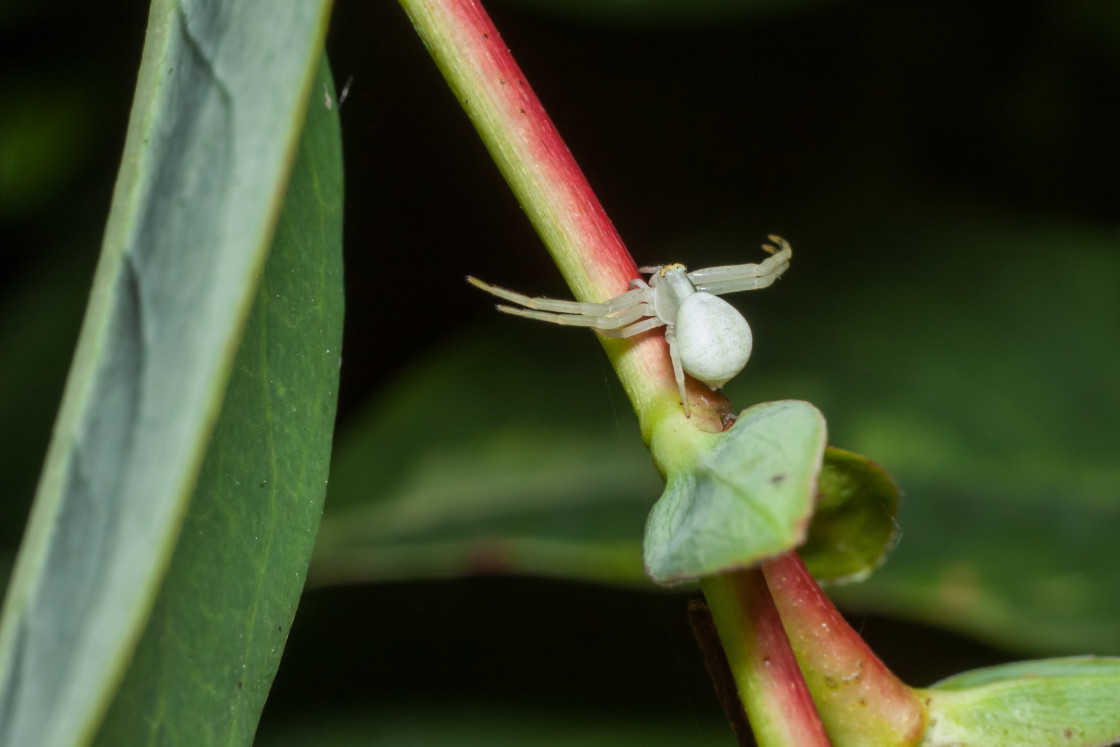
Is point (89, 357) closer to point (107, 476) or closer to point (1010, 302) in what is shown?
point (107, 476)

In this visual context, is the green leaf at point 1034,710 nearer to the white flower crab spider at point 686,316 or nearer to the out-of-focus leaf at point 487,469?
the white flower crab spider at point 686,316

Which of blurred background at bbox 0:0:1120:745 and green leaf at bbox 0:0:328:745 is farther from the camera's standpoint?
blurred background at bbox 0:0:1120:745

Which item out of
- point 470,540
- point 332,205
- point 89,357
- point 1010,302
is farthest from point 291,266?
point 1010,302

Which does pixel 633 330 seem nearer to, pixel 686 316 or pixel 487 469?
pixel 686 316

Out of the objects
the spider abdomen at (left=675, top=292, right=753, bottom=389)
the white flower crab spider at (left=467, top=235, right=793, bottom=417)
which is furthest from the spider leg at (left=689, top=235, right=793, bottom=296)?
the spider abdomen at (left=675, top=292, right=753, bottom=389)

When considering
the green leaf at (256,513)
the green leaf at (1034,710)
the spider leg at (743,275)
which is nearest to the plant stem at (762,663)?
the green leaf at (1034,710)

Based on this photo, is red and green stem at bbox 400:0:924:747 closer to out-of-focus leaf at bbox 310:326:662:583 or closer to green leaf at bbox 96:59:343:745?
green leaf at bbox 96:59:343:745
